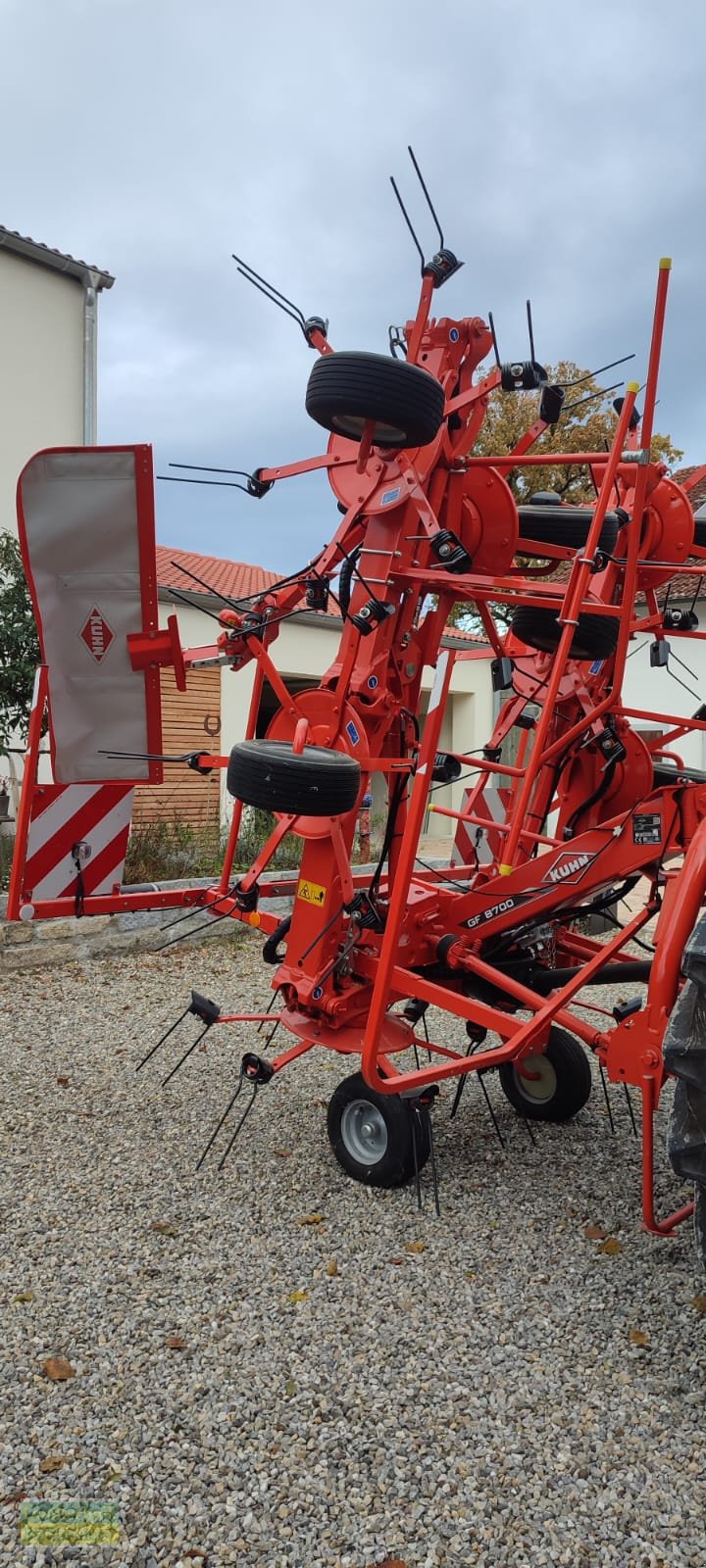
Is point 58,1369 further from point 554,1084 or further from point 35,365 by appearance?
point 35,365

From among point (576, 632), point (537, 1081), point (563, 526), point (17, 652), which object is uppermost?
point (563, 526)

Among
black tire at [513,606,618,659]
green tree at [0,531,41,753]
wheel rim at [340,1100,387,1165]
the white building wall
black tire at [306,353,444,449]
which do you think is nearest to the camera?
black tire at [306,353,444,449]

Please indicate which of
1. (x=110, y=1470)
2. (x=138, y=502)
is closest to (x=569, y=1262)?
(x=110, y=1470)

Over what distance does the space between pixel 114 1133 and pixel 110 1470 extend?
1831 millimetres

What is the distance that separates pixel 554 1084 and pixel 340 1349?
70.4 inches

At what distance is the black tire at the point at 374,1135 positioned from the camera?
3.29 meters

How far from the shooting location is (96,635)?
3.80 m

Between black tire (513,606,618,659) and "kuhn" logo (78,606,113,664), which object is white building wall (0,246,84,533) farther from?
black tire (513,606,618,659)

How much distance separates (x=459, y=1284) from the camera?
2.80 meters

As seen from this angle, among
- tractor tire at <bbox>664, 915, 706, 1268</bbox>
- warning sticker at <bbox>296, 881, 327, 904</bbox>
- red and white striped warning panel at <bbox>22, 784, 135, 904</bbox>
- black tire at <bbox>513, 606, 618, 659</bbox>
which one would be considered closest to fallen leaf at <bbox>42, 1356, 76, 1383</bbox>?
tractor tire at <bbox>664, 915, 706, 1268</bbox>

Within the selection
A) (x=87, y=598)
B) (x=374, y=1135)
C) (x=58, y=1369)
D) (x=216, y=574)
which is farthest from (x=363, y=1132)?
(x=216, y=574)

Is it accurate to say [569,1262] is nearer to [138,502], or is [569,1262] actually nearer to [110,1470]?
[110,1470]

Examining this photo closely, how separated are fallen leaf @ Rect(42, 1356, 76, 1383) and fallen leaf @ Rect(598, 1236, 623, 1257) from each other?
1580 mm

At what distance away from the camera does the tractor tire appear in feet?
6.57
